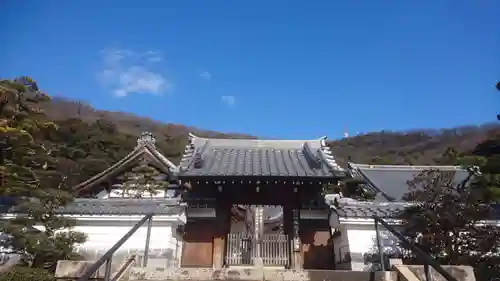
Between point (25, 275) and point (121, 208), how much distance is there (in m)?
3.06

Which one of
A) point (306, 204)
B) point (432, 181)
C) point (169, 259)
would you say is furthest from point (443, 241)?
point (169, 259)

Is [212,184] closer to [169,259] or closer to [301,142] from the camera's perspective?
[169,259]

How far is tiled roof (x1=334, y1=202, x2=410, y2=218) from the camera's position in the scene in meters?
10.2

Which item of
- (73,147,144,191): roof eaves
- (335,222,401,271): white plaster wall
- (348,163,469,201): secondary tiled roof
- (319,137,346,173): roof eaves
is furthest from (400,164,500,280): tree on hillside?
(73,147,144,191): roof eaves

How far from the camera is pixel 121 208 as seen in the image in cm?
1038

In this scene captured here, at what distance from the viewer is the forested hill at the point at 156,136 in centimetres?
2516

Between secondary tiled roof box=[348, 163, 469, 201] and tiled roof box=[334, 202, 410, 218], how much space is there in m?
3.15

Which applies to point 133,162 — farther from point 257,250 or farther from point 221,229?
point 257,250

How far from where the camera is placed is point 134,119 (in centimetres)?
8312

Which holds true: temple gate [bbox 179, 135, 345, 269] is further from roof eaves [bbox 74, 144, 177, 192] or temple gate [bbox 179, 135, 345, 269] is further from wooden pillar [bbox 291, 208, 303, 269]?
roof eaves [bbox 74, 144, 177, 192]

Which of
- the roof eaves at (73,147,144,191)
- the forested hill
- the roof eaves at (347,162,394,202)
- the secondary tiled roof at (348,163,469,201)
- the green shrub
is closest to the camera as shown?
the green shrub

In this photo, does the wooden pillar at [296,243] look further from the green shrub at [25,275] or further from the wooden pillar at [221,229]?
the green shrub at [25,275]

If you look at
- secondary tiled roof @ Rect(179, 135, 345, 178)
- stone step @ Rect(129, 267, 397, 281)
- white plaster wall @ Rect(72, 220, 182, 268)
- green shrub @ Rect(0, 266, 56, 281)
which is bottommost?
green shrub @ Rect(0, 266, 56, 281)

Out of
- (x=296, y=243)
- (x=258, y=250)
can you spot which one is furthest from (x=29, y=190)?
(x=296, y=243)
